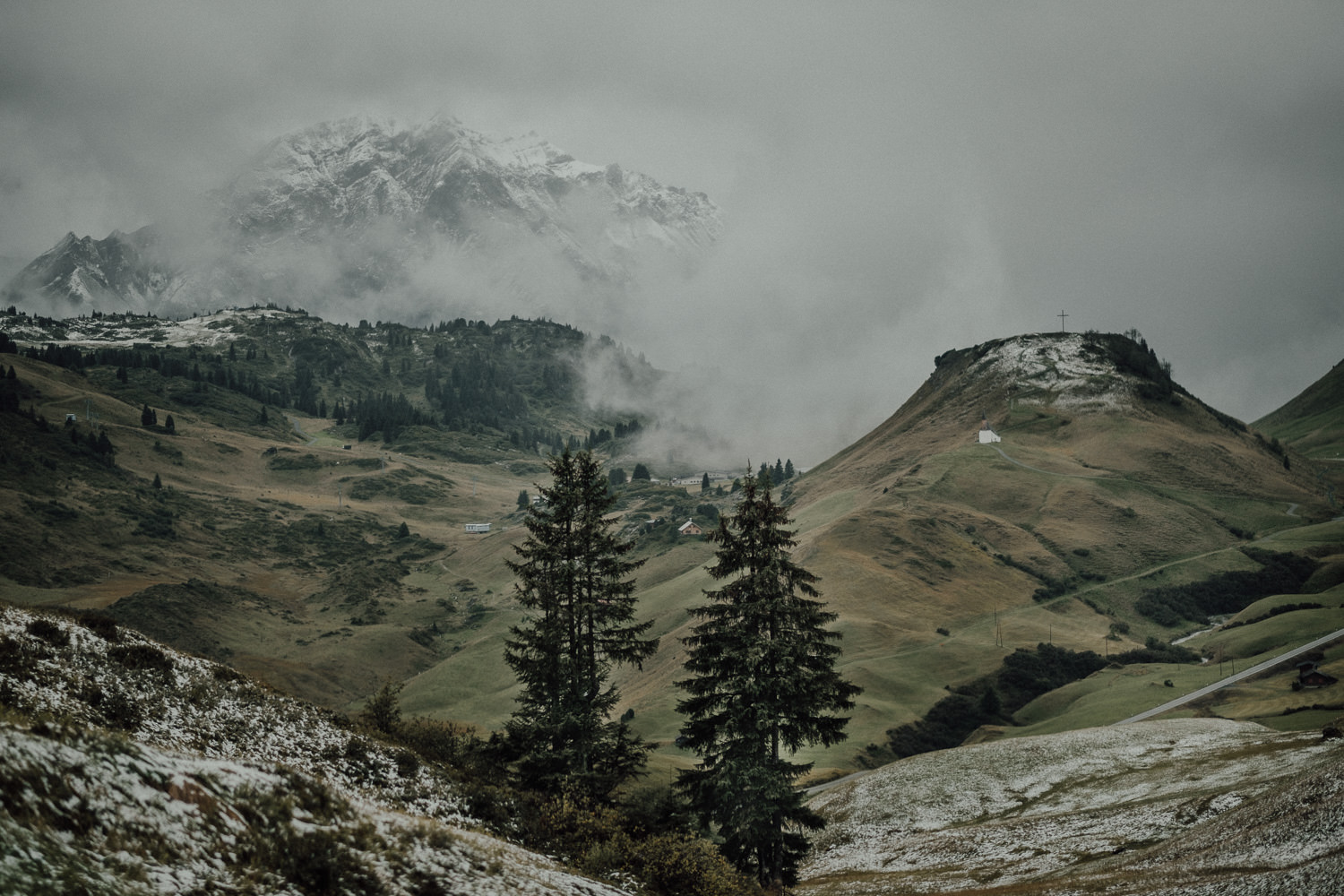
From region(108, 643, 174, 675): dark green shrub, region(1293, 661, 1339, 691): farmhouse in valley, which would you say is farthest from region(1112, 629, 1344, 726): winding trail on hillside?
region(108, 643, 174, 675): dark green shrub

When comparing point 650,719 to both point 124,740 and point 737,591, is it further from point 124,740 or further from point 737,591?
point 124,740

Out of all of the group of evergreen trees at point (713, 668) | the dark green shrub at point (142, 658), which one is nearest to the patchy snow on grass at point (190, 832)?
the dark green shrub at point (142, 658)

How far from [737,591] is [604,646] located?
22.5 feet

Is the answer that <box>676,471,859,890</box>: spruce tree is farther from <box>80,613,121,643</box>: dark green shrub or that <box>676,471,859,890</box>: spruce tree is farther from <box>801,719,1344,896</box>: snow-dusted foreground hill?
<box>80,613,121,643</box>: dark green shrub

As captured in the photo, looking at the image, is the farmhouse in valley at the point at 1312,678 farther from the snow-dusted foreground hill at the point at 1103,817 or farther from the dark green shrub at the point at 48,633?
the dark green shrub at the point at 48,633

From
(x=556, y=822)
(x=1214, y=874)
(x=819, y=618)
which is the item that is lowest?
(x=1214, y=874)

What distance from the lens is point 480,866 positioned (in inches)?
782

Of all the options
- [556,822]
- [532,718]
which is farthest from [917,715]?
[556,822]

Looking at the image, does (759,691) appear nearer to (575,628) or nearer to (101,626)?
(575,628)

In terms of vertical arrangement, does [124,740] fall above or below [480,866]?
above

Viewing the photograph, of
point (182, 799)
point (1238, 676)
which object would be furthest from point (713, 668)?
point (1238, 676)

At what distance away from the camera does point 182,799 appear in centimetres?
1559

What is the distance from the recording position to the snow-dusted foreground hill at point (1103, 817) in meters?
30.9

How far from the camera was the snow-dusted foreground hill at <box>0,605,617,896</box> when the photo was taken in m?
13.3
